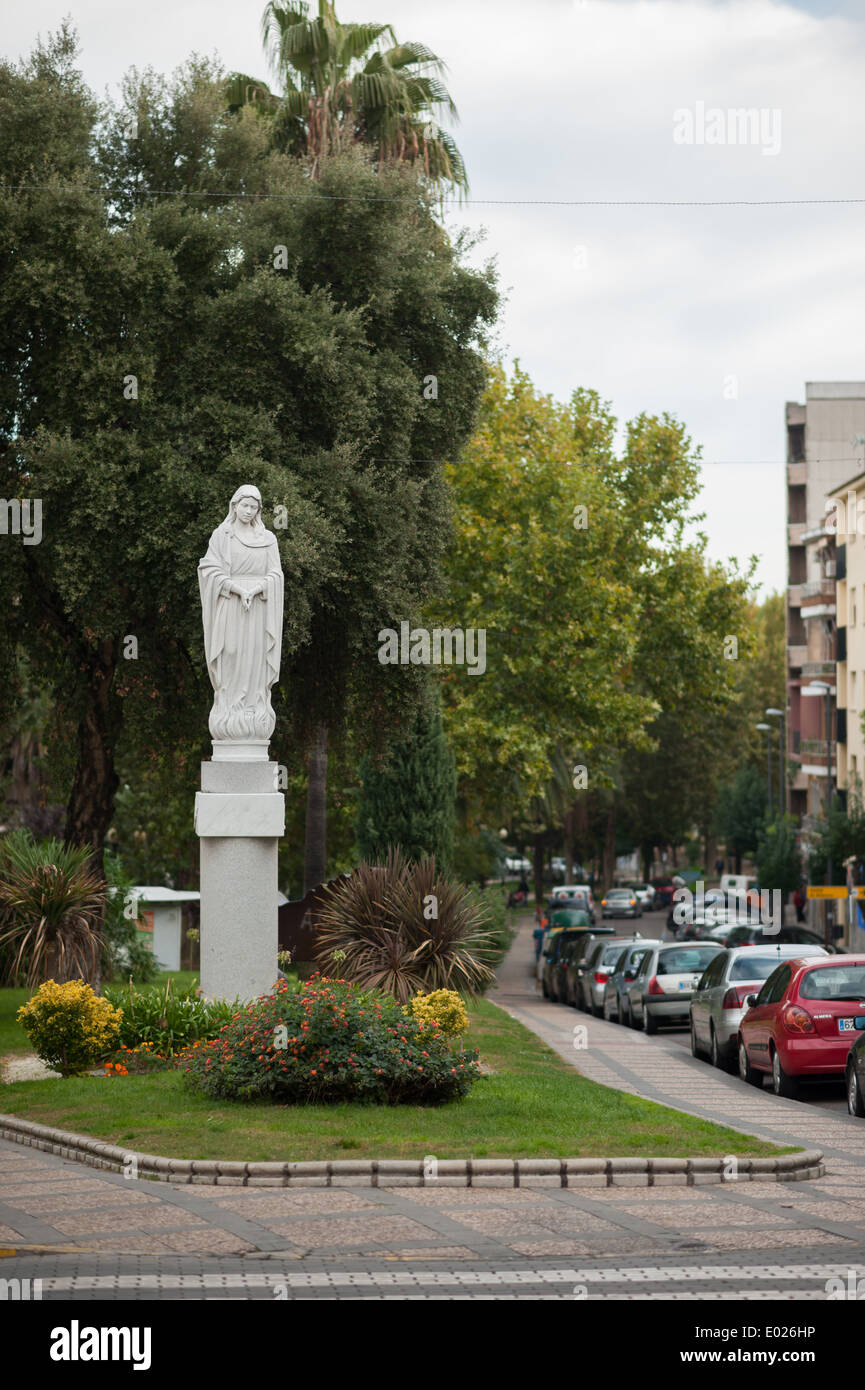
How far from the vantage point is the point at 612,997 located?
96.8 feet

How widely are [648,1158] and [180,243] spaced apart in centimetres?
1474

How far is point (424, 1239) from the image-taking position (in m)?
8.91

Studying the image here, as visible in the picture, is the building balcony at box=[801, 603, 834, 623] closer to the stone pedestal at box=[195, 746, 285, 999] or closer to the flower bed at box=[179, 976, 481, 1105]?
the stone pedestal at box=[195, 746, 285, 999]

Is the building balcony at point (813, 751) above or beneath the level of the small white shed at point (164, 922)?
above

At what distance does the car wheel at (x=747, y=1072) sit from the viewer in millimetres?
18703

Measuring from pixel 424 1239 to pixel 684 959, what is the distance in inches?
703

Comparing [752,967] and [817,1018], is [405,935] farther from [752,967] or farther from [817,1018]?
[817,1018]

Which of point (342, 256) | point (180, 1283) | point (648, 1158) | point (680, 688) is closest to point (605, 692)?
point (680, 688)

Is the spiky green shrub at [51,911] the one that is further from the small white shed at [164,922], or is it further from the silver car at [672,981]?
the small white shed at [164,922]

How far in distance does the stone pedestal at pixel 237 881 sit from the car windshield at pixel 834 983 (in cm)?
539

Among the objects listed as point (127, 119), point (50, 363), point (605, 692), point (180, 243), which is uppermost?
point (127, 119)

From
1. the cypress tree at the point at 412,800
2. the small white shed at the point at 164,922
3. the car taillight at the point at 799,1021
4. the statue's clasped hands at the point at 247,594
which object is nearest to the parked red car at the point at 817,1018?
the car taillight at the point at 799,1021

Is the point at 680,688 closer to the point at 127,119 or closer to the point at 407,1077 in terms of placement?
the point at 127,119

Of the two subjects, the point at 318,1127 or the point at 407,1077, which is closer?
the point at 318,1127
